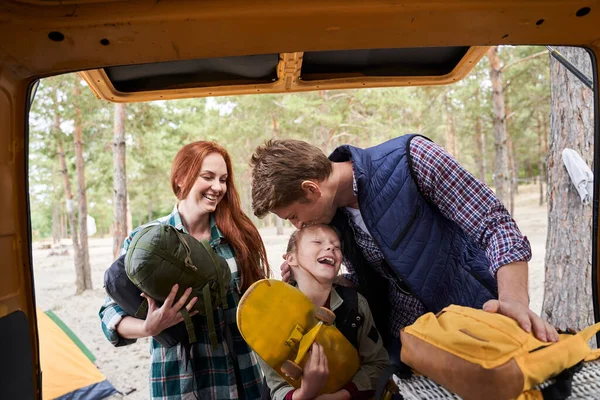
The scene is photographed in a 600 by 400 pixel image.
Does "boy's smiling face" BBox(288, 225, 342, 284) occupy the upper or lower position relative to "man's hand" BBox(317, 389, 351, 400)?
upper

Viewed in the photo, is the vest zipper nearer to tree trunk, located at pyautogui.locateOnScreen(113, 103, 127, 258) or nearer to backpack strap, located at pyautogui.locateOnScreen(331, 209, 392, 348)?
backpack strap, located at pyautogui.locateOnScreen(331, 209, 392, 348)

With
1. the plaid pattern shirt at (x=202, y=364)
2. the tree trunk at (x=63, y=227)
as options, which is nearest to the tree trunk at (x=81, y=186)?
the plaid pattern shirt at (x=202, y=364)

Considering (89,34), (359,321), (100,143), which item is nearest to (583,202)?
(359,321)

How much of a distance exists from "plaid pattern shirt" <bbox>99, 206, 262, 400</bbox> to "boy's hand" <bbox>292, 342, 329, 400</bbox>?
73cm

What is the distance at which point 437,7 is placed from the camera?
3.62ft

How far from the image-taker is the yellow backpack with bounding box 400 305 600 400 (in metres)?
1.04

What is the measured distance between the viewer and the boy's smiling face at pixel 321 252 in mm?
2107

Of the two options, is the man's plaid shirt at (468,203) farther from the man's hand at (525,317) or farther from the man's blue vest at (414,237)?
the man's hand at (525,317)

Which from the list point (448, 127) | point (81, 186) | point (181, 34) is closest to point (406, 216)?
point (181, 34)

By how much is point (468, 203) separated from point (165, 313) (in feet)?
4.40

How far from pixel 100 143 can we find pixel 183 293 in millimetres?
15439

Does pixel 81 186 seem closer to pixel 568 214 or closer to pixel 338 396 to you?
pixel 568 214

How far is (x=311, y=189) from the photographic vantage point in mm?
1942

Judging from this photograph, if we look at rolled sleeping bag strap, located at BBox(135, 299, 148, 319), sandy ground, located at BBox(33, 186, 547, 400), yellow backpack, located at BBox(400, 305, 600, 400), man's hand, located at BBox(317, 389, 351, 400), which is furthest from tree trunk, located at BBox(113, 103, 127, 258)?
yellow backpack, located at BBox(400, 305, 600, 400)
